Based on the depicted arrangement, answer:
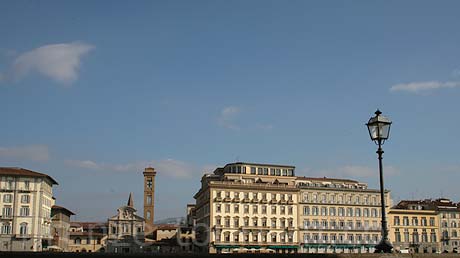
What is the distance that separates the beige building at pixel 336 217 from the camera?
94.3 metres

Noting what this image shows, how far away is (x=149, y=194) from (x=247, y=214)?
37407 millimetres

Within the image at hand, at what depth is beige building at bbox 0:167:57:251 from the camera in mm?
84688

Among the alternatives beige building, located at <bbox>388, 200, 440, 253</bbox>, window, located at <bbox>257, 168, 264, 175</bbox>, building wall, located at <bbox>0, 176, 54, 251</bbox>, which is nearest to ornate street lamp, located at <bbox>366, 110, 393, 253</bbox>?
building wall, located at <bbox>0, 176, 54, 251</bbox>

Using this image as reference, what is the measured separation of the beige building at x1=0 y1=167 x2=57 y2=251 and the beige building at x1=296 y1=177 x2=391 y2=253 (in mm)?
43170

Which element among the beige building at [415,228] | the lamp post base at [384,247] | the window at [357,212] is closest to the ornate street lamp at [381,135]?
the lamp post base at [384,247]

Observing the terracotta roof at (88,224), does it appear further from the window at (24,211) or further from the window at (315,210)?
the window at (315,210)

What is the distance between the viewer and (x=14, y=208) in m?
85.5

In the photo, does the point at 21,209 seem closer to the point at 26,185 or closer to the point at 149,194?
the point at 26,185

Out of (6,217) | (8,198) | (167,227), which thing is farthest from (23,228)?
(167,227)

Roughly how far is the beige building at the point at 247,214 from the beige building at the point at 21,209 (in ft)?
89.3

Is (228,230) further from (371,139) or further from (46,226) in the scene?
(371,139)

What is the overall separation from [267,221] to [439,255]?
7545cm

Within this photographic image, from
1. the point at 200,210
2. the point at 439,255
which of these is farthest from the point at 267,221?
the point at 439,255

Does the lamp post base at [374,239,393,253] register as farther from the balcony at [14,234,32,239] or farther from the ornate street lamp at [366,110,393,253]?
the balcony at [14,234,32,239]
